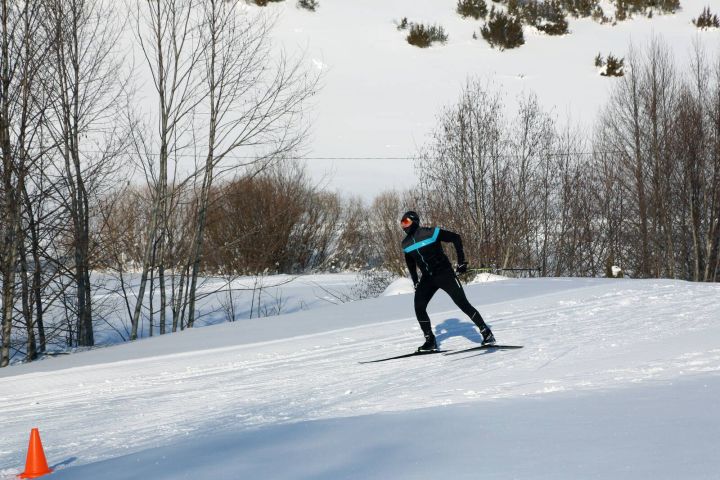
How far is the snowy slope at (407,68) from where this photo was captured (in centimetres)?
3828

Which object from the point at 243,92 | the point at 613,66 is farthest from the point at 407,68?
the point at 243,92

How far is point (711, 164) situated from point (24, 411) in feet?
78.3

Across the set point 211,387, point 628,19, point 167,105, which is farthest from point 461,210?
point 628,19

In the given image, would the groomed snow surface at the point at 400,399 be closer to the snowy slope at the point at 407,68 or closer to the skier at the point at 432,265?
Result: the skier at the point at 432,265

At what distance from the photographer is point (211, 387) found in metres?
8.17

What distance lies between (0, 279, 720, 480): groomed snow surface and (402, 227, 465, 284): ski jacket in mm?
1149

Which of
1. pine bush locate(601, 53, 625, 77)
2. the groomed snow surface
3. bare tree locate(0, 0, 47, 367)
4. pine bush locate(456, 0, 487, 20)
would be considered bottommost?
the groomed snow surface

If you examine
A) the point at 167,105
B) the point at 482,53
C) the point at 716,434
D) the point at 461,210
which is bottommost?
the point at 716,434

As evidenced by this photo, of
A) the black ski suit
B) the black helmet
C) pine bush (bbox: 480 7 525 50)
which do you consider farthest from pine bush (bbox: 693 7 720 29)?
the black helmet

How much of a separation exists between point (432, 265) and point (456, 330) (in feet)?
6.77

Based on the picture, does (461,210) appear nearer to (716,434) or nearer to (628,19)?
(716,434)

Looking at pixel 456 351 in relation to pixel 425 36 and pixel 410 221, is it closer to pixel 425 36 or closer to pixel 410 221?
pixel 410 221

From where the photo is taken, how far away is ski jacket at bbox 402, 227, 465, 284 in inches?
339

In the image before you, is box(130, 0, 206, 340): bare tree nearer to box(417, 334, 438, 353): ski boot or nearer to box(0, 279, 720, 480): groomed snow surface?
box(0, 279, 720, 480): groomed snow surface
